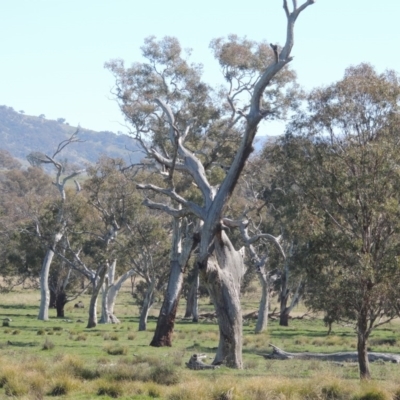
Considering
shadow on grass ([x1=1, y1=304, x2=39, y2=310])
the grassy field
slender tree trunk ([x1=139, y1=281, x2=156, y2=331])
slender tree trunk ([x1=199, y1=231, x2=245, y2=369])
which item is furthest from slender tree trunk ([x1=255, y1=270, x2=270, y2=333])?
shadow on grass ([x1=1, y1=304, x2=39, y2=310])

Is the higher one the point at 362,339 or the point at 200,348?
the point at 362,339

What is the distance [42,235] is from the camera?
164 feet

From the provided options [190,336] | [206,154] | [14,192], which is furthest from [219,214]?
[14,192]

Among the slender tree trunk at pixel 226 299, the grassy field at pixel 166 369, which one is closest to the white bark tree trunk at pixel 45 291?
the grassy field at pixel 166 369

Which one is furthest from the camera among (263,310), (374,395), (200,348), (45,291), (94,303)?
(45,291)

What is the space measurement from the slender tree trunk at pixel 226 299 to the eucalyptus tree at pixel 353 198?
198 centimetres

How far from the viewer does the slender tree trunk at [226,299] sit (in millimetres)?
22453

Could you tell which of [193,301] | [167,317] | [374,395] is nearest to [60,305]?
[193,301]

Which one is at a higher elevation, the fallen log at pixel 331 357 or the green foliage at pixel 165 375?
the fallen log at pixel 331 357

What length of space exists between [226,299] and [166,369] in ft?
16.0

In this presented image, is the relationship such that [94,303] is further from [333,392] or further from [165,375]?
[333,392]

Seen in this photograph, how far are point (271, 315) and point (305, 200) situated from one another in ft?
115

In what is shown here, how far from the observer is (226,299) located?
22.6 m

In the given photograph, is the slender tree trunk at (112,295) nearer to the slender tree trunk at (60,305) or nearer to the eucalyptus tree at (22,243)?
the eucalyptus tree at (22,243)
